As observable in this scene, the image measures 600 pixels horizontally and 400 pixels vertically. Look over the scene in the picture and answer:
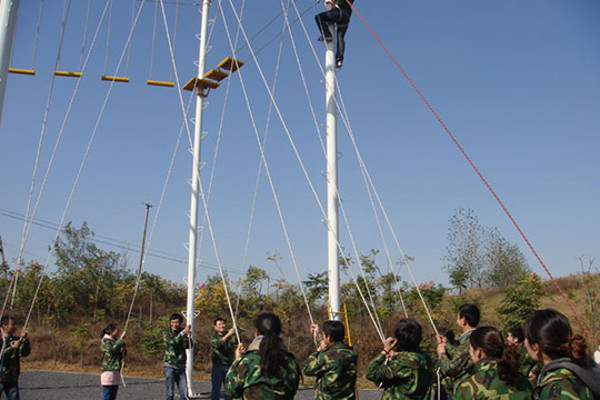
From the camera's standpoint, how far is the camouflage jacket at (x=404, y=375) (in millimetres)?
4129

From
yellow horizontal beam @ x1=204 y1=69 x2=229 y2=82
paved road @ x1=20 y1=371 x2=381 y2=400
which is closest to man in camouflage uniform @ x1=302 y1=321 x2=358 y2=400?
paved road @ x1=20 y1=371 x2=381 y2=400

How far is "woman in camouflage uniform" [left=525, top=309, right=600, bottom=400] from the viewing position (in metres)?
2.47

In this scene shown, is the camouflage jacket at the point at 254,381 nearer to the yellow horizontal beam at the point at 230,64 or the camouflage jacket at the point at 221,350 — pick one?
the camouflage jacket at the point at 221,350

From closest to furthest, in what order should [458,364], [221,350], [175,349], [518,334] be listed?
[458,364] < [518,334] < [175,349] < [221,350]

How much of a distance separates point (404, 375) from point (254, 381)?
1.37 metres

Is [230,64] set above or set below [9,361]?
above

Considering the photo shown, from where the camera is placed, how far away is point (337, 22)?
738cm

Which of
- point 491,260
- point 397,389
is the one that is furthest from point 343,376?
point 491,260

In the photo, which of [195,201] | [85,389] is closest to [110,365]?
[195,201]

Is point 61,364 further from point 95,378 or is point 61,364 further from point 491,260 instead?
point 491,260

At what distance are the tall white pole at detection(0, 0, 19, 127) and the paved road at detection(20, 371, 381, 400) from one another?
674 cm

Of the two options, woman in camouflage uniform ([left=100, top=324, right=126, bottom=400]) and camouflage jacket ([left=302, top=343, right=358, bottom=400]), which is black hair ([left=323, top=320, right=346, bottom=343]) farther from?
woman in camouflage uniform ([left=100, top=324, right=126, bottom=400])

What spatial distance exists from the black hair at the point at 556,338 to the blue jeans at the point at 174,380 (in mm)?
6235

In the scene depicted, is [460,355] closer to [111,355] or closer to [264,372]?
[264,372]
